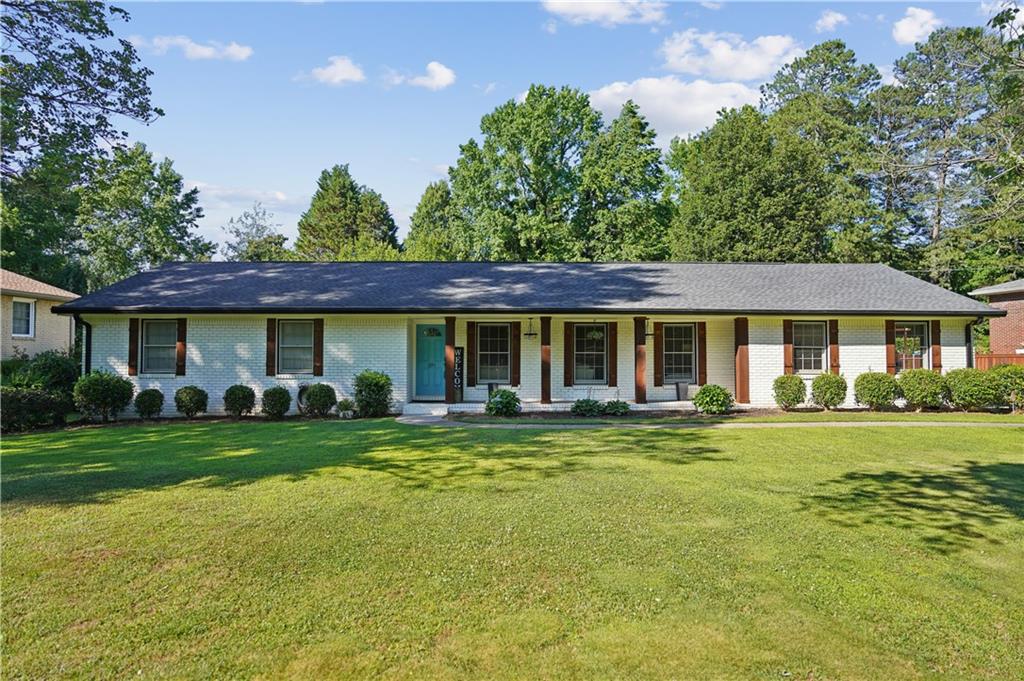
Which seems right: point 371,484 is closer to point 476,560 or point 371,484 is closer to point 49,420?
point 476,560

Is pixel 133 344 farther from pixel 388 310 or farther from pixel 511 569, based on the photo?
pixel 511 569

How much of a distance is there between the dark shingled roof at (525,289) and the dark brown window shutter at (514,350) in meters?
0.98

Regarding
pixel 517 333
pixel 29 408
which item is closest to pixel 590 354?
pixel 517 333

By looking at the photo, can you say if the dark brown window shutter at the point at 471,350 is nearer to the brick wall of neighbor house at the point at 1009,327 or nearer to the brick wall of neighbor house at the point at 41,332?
the brick wall of neighbor house at the point at 41,332

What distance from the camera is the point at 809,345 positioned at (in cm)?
1616

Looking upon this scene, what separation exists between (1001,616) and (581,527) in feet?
10.3

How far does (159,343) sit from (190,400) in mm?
2305

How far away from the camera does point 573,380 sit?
16.5 meters

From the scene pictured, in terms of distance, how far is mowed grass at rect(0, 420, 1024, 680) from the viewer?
11.3 feet

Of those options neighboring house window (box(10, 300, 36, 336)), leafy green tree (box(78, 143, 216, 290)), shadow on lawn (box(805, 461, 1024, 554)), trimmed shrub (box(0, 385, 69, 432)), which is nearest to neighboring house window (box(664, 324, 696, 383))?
shadow on lawn (box(805, 461, 1024, 554))

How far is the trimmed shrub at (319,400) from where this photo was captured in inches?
568

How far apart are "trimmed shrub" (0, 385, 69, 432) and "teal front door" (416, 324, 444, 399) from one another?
837 centimetres

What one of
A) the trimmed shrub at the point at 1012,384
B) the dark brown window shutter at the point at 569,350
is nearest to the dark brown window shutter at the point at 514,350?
the dark brown window shutter at the point at 569,350

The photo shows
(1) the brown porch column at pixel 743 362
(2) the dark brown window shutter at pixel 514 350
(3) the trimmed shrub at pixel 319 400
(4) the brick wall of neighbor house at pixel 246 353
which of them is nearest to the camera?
(3) the trimmed shrub at pixel 319 400
